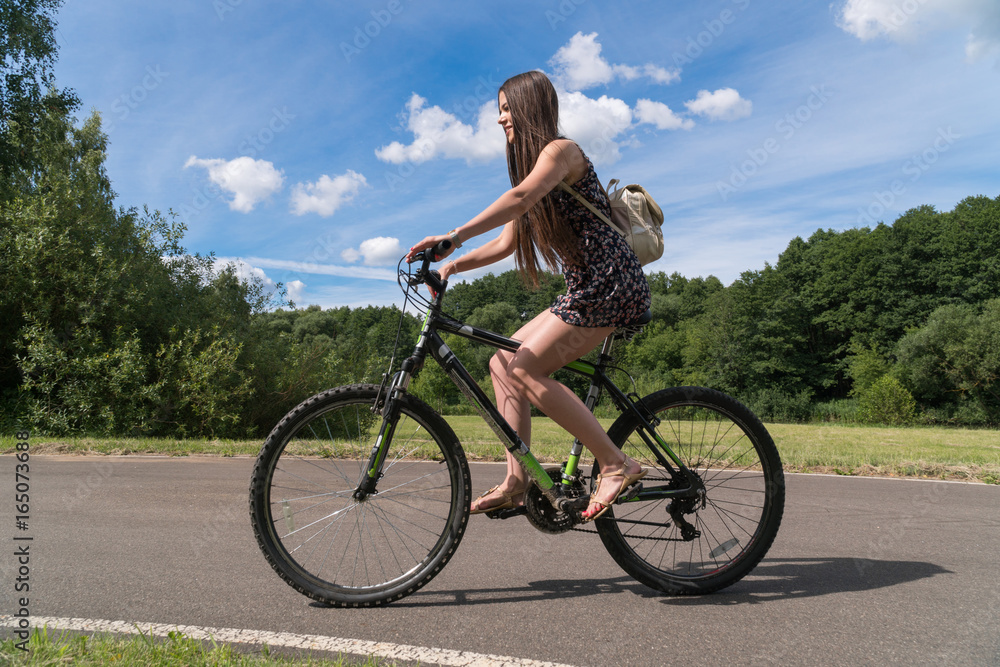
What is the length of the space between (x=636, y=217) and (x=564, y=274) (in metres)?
0.44

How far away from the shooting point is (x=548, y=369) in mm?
2805

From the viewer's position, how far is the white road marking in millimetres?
2051

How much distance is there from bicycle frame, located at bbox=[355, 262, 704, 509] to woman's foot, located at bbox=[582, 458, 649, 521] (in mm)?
126

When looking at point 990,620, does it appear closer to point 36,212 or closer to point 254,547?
point 254,547

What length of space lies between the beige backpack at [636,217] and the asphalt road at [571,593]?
1602 mm

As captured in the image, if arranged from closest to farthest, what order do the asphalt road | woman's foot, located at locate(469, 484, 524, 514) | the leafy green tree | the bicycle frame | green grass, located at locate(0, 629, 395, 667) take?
green grass, located at locate(0, 629, 395, 667), the asphalt road, the bicycle frame, woman's foot, located at locate(469, 484, 524, 514), the leafy green tree

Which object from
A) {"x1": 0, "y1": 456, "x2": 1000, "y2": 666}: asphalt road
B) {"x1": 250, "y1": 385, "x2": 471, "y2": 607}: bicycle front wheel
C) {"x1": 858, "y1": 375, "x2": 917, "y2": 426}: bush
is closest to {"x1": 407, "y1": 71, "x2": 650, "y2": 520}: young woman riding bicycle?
{"x1": 250, "y1": 385, "x2": 471, "y2": 607}: bicycle front wheel

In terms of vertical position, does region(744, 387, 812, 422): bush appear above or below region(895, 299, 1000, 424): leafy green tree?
below

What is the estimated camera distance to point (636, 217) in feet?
9.55

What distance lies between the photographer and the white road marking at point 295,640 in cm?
205

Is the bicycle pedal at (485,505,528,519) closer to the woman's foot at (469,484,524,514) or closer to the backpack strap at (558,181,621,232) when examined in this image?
the woman's foot at (469,484,524,514)

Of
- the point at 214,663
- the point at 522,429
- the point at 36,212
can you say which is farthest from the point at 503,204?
the point at 36,212

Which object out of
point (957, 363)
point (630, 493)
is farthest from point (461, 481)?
point (957, 363)

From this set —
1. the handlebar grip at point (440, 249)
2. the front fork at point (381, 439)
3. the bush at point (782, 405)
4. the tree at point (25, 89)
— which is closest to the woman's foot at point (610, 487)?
the front fork at point (381, 439)
